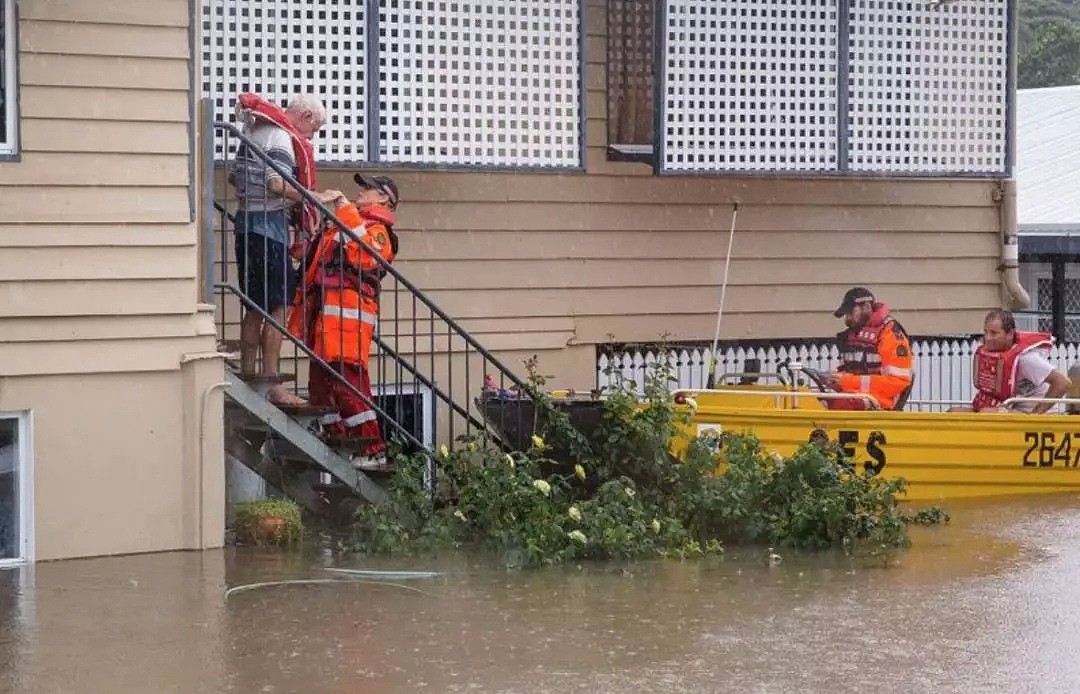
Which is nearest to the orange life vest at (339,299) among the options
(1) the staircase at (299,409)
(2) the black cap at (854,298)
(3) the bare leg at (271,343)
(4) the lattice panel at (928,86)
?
(1) the staircase at (299,409)

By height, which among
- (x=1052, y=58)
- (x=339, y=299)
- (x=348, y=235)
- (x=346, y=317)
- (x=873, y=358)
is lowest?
(x=873, y=358)

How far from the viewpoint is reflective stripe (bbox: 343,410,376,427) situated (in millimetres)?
11531

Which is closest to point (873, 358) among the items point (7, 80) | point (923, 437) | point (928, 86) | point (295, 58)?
point (923, 437)

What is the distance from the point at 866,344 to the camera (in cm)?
1367

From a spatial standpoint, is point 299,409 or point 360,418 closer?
point 299,409

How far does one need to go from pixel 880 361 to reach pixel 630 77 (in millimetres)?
3038

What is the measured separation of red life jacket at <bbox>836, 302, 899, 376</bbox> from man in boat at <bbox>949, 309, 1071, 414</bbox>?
99 cm

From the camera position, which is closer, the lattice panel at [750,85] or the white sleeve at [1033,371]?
the white sleeve at [1033,371]

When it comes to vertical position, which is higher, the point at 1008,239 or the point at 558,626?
the point at 1008,239

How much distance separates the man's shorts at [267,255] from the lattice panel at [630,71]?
13.3 feet

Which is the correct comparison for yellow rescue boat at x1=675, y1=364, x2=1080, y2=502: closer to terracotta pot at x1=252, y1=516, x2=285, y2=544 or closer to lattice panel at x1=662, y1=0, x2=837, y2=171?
lattice panel at x1=662, y1=0, x2=837, y2=171

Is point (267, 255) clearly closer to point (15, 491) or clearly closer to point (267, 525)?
point (267, 525)

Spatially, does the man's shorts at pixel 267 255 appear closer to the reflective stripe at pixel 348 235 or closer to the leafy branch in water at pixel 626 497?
the reflective stripe at pixel 348 235

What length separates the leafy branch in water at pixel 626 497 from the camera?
35.1 feet
